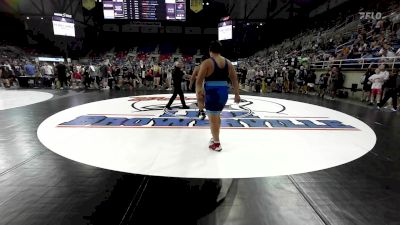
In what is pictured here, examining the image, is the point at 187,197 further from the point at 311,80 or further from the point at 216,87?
the point at 311,80

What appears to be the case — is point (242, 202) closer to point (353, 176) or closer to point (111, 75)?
point (353, 176)

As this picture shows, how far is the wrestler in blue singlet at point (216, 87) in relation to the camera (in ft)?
11.2

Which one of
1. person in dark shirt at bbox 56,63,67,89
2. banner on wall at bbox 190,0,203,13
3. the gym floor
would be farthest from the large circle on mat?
banner on wall at bbox 190,0,203,13

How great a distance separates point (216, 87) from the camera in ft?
11.2

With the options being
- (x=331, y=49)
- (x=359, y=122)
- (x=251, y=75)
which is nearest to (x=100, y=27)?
(x=251, y=75)

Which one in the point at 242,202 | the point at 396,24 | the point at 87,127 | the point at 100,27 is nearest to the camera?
the point at 242,202

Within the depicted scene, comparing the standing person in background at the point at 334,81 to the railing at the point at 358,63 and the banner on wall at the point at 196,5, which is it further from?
the banner on wall at the point at 196,5

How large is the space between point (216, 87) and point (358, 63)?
34.8 ft

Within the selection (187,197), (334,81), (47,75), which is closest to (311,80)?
(334,81)

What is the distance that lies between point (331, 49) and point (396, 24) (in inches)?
165

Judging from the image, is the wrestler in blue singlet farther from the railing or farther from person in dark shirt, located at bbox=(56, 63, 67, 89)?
person in dark shirt, located at bbox=(56, 63, 67, 89)

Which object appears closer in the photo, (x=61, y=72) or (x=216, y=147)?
(x=216, y=147)

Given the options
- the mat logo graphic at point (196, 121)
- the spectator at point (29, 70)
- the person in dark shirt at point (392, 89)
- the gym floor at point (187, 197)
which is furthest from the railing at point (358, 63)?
the spectator at point (29, 70)

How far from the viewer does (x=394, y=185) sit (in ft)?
8.54
